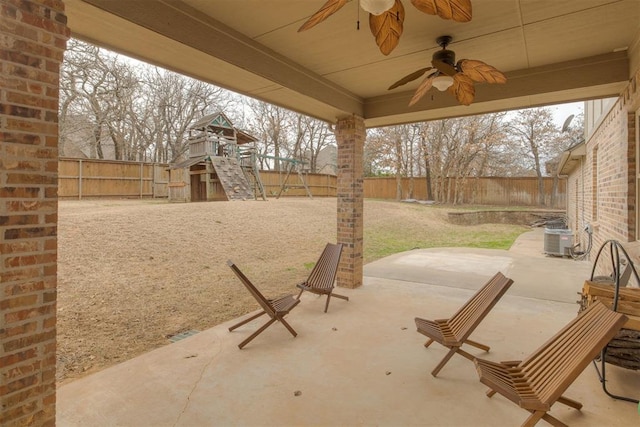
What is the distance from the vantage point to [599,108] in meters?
5.88

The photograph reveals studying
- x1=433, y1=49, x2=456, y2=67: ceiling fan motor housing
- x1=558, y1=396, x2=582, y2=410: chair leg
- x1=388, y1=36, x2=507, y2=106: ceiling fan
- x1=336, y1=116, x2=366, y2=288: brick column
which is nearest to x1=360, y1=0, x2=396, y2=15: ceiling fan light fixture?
x1=388, y1=36, x2=507, y2=106: ceiling fan

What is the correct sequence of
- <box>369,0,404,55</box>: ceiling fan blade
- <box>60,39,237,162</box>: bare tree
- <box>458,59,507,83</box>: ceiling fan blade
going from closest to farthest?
<box>369,0,404,55</box>: ceiling fan blade → <box>458,59,507,83</box>: ceiling fan blade → <box>60,39,237,162</box>: bare tree

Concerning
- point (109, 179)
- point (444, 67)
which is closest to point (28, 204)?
point (444, 67)

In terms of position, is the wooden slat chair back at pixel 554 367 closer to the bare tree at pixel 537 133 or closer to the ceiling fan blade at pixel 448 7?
the ceiling fan blade at pixel 448 7

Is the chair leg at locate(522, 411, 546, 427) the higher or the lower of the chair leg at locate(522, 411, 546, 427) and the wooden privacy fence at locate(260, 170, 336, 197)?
the lower

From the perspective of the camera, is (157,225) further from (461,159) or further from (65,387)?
(461,159)

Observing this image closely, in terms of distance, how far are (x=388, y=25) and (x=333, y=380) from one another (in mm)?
2548

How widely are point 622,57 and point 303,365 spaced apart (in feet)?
14.7

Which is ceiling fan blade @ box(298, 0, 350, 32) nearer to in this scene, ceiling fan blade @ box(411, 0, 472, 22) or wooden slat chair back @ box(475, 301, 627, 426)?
ceiling fan blade @ box(411, 0, 472, 22)

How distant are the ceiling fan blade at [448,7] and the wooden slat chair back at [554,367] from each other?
195 centimetres

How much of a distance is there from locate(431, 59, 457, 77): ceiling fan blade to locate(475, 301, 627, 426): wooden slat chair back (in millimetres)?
2109

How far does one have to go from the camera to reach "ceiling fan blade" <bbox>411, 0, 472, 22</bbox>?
1.89m

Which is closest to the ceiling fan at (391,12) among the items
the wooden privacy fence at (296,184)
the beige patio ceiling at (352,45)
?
the beige patio ceiling at (352,45)

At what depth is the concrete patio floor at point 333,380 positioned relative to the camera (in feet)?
7.45
